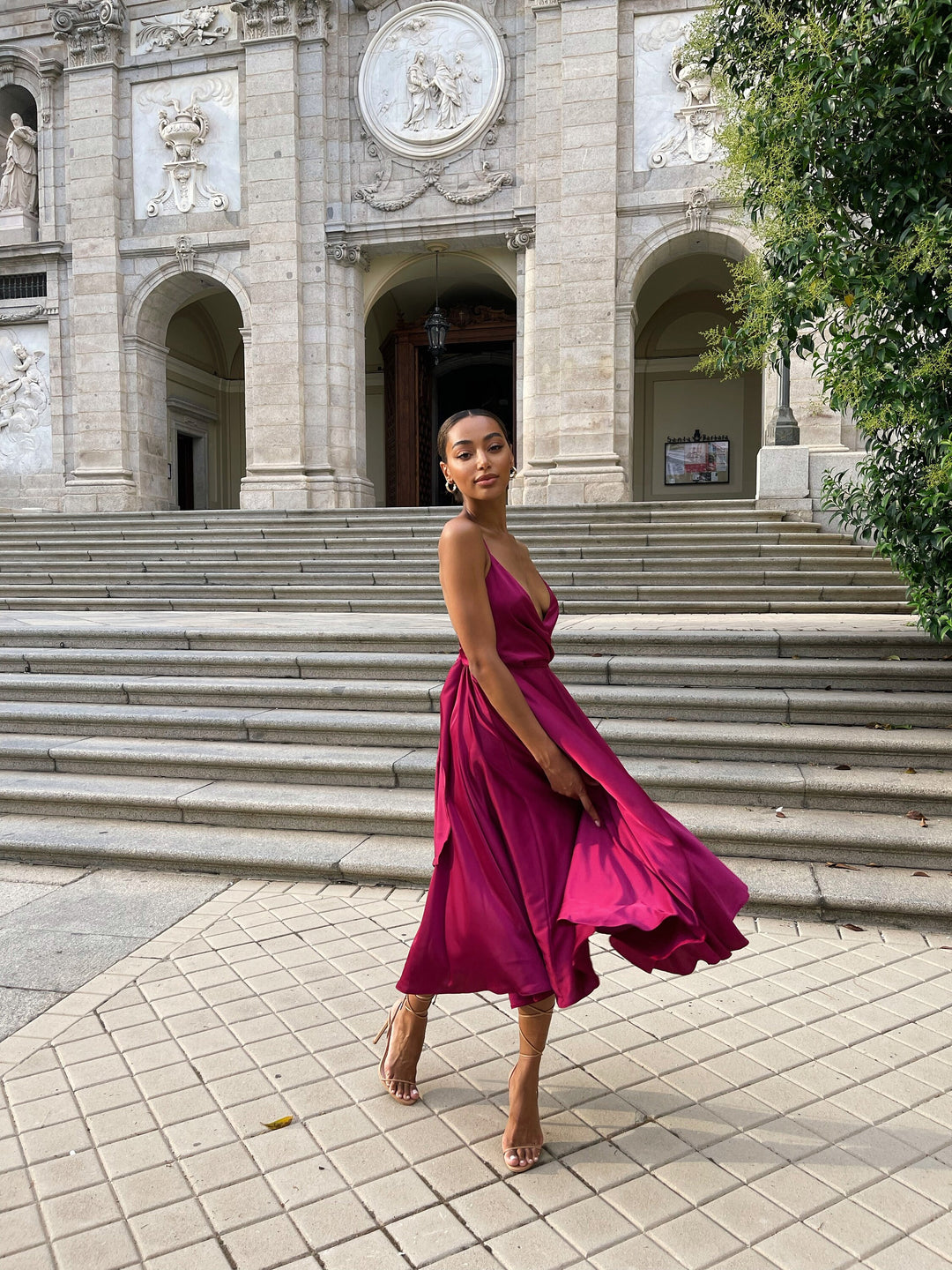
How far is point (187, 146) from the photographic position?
16.8 metres

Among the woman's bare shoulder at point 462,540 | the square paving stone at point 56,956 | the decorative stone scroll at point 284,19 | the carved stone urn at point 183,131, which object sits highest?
the decorative stone scroll at point 284,19

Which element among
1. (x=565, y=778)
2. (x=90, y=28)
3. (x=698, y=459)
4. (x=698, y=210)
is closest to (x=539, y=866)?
(x=565, y=778)

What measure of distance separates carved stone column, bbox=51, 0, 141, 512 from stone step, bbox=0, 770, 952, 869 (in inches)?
515

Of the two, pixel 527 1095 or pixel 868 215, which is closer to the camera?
pixel 527 1095

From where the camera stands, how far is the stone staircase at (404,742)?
4391 millimetres

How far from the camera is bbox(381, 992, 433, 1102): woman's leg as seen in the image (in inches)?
104

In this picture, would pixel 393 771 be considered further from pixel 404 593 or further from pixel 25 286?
pixel 25 286

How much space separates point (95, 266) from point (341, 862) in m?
16.5

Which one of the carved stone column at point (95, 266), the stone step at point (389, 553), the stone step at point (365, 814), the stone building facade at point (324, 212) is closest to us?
the stone step at point (365, 814)

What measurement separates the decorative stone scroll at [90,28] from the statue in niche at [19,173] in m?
1.77

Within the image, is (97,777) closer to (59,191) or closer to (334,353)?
(334,353)

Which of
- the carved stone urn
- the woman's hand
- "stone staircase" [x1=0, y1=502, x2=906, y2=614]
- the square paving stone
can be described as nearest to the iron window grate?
the carved stone urn

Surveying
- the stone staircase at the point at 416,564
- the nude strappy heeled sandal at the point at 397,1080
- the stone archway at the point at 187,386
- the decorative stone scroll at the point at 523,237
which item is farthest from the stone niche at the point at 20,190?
the nude strappy heeled sandal at the point at 397,1080

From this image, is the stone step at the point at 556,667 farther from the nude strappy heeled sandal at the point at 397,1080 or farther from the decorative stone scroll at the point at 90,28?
the decorative stone scroll at the point at 90,28
